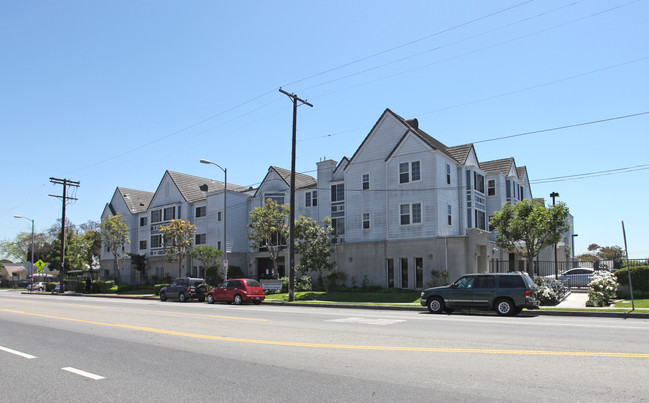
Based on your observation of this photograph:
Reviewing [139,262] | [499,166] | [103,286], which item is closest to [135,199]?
[139,262]

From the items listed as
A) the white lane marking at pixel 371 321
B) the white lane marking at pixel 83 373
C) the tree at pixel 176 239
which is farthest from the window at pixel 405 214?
the white lane marking at pixel 83 373

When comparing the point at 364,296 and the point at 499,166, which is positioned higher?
the point at 499,166

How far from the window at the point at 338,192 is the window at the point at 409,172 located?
6025mm

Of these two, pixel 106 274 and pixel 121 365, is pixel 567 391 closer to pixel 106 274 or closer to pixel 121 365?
pixel 121 365

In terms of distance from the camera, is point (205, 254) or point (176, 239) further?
point (176, 239)

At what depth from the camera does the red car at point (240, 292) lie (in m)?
27.7

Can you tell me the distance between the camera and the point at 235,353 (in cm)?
966

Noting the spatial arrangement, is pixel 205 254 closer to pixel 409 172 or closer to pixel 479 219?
pixel 409 172

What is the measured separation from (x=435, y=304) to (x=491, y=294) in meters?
2.30

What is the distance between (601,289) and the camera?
20.9 meters

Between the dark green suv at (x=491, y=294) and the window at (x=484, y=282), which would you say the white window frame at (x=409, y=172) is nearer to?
the dark green suv at (x=491, y=294)

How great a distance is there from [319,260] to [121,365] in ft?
83.5

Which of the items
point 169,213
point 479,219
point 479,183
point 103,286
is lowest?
point 103,286

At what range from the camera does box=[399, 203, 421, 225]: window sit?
33344 millimetres
